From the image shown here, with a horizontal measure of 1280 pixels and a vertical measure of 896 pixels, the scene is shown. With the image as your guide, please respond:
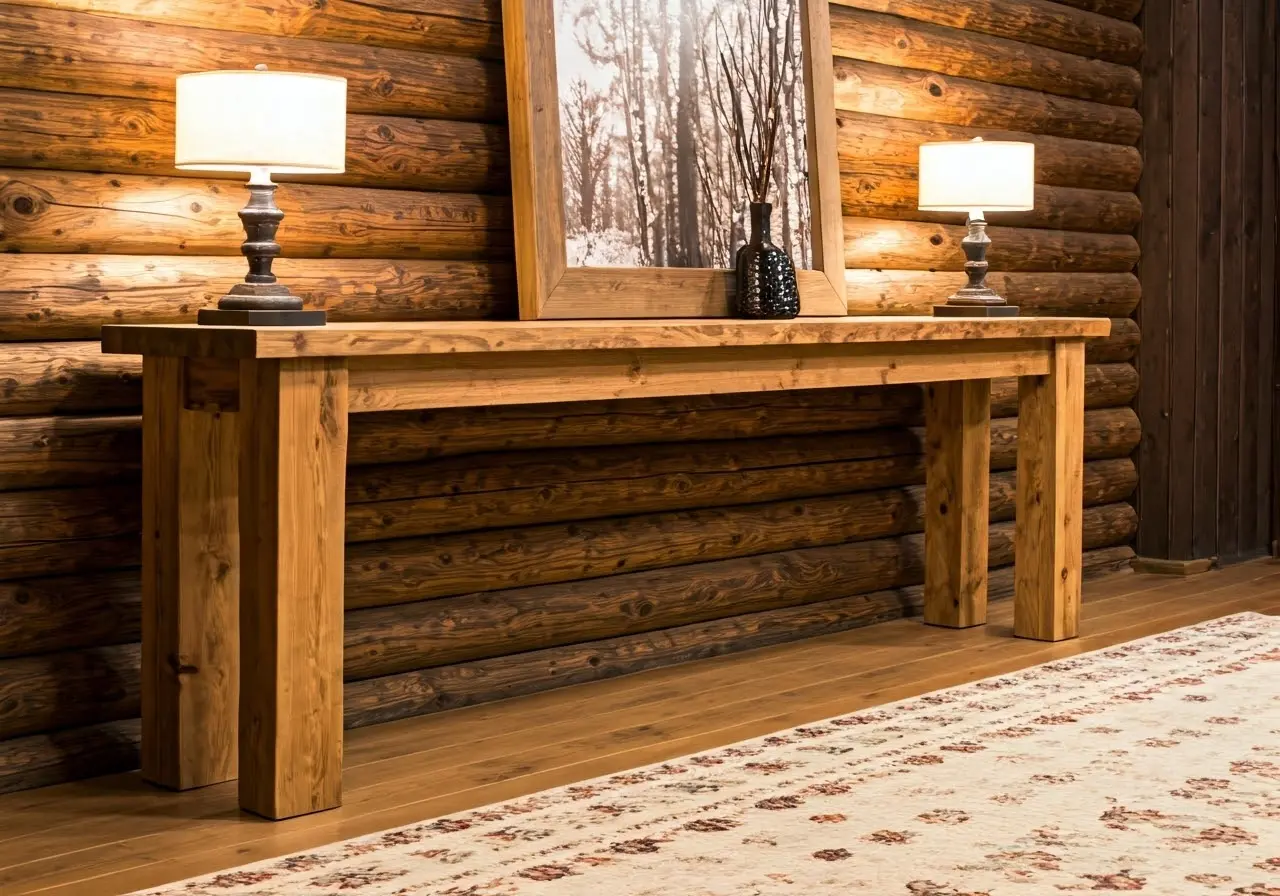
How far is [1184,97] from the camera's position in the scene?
607 centimetres

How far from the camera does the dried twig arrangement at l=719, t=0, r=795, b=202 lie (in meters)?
4.37

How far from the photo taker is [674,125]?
4207mm

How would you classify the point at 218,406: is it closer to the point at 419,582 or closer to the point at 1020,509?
the point at 419,582

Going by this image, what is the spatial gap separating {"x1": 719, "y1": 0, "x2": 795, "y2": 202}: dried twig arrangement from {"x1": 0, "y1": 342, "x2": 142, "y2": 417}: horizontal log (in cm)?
181

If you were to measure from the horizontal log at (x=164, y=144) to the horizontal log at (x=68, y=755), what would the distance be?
1.18 m

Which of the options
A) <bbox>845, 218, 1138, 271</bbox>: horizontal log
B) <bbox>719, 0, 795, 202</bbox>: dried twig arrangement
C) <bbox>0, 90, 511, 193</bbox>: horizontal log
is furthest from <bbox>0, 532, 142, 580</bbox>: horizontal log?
<bbox>845, 218, 1138, 271</bbox>: horizontal log

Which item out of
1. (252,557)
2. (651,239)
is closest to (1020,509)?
(651,239)

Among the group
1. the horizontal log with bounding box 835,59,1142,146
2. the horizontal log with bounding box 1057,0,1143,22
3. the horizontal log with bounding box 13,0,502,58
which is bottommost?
the horizontal log with bounding box 13,0,502,58

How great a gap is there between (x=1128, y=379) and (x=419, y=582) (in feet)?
11.4

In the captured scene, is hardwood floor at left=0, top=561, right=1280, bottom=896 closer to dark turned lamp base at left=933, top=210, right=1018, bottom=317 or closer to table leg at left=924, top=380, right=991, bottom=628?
table leg at left=924, top=380, right=991, bottom=628

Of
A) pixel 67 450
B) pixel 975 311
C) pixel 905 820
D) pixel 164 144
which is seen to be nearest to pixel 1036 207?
pixel 975 311

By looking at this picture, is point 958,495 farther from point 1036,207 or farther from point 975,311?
point 1036,207

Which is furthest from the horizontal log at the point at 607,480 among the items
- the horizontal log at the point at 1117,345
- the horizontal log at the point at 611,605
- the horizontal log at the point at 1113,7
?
the horizontal log at the point at 1113,7

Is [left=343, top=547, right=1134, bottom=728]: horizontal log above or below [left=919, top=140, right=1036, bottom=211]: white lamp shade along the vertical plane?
below
